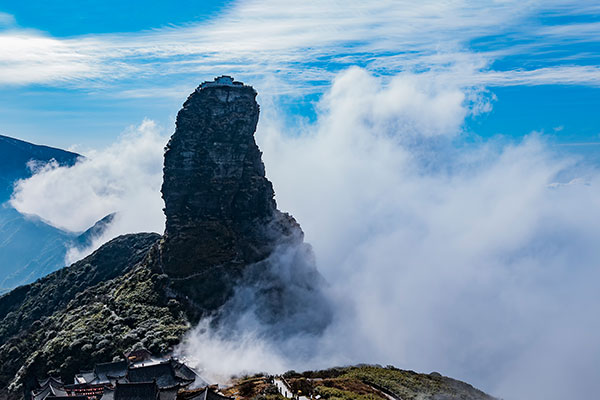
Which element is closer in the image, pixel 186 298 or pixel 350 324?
pixel 186 298

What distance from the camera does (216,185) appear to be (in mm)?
129125

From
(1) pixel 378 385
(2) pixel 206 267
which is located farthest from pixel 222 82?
(1) pixel 378 385

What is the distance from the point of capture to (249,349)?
100562mm

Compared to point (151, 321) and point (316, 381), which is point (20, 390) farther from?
point (316, 381)

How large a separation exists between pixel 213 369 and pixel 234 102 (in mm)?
63409

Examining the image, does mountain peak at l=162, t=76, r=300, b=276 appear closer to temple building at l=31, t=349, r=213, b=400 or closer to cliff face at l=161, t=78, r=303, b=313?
cliff face at l=161, t=78, r=303, b=313

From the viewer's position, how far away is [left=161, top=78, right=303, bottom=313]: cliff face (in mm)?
124562

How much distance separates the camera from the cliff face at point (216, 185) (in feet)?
409

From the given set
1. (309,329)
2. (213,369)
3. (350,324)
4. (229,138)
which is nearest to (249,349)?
(213,369)

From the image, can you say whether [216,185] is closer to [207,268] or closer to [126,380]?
[207,268]

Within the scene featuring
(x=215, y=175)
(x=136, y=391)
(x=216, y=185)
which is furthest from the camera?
(x=215, y=175)

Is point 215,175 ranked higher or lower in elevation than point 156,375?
higher

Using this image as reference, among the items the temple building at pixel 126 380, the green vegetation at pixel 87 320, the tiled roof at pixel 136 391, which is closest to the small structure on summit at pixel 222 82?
the green vegetation at pixel 87 320

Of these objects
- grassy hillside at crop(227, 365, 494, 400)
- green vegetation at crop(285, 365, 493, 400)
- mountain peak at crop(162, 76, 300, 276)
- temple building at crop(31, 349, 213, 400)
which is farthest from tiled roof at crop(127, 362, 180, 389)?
mountain peak at crop(162, 76, 300, 276)
